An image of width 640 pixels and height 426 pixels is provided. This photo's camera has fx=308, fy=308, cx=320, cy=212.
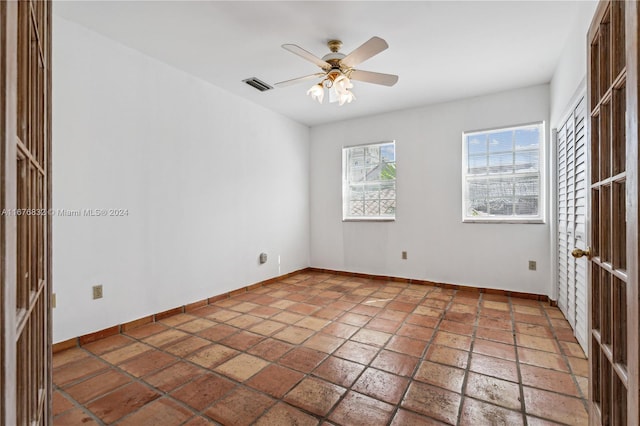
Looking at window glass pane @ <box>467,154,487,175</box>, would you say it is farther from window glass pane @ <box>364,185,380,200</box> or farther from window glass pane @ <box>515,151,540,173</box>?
window glass pane @ <box>364,185,380,200</box>

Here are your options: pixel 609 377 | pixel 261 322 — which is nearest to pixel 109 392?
pixel 261 322

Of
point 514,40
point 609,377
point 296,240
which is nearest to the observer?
point 609,377

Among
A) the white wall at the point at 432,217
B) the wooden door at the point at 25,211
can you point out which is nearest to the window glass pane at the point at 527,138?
the white wall at the point at 432,217

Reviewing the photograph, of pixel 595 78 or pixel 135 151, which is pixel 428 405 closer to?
pixel 595 78

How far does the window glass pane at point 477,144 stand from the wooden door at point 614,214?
275 cm

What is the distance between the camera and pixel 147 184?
114 inches

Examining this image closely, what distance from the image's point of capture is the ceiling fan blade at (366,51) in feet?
6.88

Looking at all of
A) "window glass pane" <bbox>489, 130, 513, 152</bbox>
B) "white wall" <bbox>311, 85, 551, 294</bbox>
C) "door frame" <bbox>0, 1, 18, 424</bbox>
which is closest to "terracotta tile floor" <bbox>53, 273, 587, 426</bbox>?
"white wall" <bbox>311, 85, 551, 294</bbox>

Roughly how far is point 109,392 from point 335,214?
3.69m

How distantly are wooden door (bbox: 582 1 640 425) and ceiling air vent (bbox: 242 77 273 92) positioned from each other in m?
2.89

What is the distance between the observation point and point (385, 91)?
3.74m

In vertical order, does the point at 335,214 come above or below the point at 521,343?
above

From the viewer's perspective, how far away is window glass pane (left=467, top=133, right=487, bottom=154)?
13.0 ft

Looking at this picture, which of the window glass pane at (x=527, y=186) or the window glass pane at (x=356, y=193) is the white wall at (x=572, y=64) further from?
the window glass pane at (x=356, y=193)
